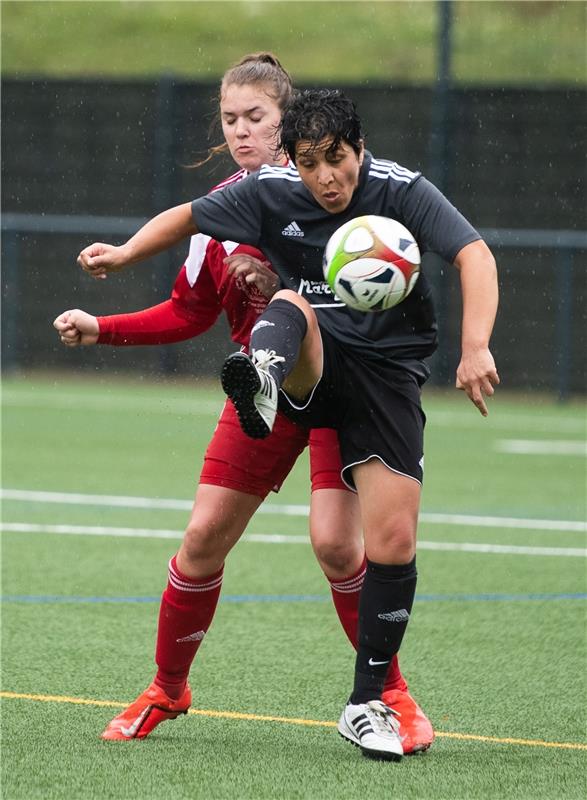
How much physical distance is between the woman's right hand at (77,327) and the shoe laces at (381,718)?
1471 millimetres

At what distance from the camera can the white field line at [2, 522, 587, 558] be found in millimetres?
8148

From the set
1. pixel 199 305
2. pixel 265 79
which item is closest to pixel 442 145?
pixel 265 79

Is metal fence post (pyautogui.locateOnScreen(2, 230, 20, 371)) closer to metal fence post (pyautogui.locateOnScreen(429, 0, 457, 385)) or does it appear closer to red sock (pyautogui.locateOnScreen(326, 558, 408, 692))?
metal fence post (pyautogui.locateOnScreen(429, 0, 457, 385))

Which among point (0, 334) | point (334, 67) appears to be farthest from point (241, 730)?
point (334, 67)

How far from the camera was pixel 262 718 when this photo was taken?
4.81 metres

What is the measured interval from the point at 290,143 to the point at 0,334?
48.8 feet

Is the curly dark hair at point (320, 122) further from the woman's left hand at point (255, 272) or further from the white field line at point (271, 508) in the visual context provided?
the white field line at point (271, 508)

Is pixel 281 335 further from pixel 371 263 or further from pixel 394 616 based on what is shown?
pixel 394 616

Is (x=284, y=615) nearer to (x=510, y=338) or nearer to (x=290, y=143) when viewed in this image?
(x=290, y=143)

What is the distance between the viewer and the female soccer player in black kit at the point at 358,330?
→ 13.6 feet

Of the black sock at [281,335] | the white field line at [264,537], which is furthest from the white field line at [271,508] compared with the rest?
the black sock at [281,335]

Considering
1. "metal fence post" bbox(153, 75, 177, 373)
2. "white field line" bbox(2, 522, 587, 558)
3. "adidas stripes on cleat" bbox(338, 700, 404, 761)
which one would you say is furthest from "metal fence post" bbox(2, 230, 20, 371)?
"adidas stripes on cleat" bbox(338, 700, 404, 761)

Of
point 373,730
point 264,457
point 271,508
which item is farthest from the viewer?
point 271,508

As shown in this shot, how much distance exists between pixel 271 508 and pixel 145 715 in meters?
4.91
